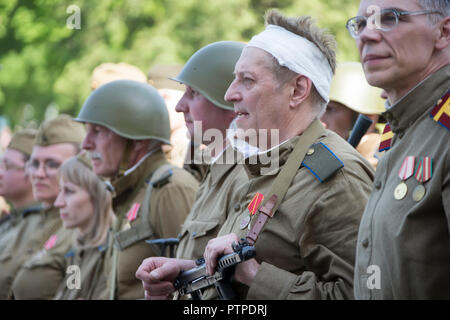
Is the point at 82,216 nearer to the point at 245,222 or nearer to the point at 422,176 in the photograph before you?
the point at 245,222

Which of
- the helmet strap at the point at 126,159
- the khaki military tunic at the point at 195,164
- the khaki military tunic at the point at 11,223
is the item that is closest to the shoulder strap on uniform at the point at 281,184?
the khaki military tunic at the point at 195,164

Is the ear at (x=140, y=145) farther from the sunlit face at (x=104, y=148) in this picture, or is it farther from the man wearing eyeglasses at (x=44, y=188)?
the man wearing eyeglasses at (x=44, y=188)

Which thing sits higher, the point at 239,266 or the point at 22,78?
the point at 239,266

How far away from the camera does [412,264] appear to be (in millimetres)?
2984

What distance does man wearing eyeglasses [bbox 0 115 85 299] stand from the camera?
8578 millimetres

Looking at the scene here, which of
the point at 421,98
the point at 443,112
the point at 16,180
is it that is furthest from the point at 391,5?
the point at 16,180

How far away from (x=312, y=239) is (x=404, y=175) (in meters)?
0.82

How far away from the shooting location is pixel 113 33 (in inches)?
580

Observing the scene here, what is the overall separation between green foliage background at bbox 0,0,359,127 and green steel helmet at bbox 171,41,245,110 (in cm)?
793

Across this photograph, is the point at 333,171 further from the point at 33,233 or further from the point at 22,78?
the point at 22,78

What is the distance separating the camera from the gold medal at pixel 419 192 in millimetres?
3018
